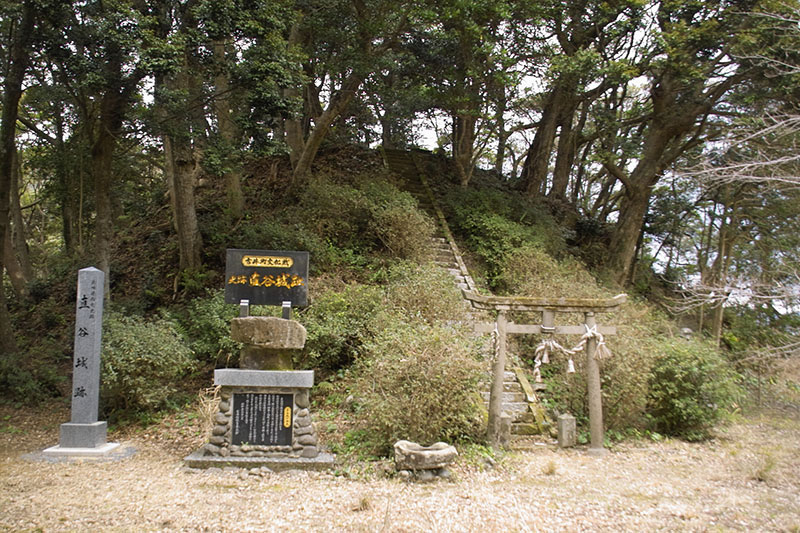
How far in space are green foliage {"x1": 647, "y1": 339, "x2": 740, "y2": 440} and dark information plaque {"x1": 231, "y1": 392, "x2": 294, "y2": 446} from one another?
5.46 m

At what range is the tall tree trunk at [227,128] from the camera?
9.22 meters

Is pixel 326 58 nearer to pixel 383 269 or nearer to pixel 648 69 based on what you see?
pixel 383 269

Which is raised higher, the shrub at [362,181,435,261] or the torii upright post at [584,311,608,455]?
the shrub at [362,181,435,261]

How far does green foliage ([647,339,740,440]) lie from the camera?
793cm

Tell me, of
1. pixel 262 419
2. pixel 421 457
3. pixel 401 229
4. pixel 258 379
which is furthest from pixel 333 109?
pixel 421 457

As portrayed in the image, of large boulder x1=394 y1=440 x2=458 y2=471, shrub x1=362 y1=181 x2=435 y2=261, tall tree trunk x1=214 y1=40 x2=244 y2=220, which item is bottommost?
large boulder x1=394 y1=440 x2=458 y2=471

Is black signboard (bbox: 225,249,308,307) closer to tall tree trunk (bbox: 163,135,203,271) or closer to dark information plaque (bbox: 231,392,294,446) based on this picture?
dark information plaque (bbox: 231,392,294,446)

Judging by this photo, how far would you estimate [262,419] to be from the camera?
242 inches

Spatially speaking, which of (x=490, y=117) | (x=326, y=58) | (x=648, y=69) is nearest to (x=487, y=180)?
(x=490, y=117)

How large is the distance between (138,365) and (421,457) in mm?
4427

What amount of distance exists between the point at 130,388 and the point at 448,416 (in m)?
4.70

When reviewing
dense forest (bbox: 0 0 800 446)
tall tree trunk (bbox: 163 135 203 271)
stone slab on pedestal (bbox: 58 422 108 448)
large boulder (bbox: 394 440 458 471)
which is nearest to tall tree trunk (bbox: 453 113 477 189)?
dense forest (bbox: 0 0 800 446)

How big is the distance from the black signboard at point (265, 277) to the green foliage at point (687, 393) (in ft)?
18.0

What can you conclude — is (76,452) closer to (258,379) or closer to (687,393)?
(258,379)
